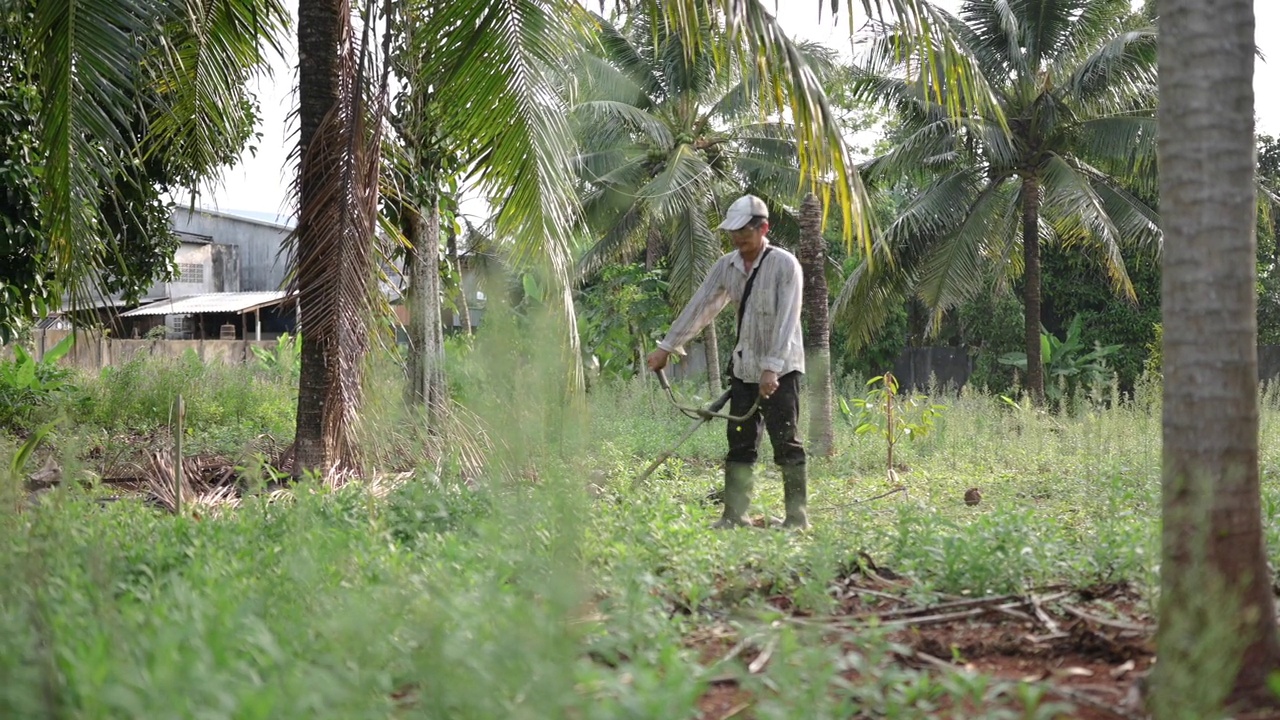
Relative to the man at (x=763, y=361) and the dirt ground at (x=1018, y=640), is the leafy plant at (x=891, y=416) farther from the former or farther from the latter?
the dirt ground at (x=1018, y=640)

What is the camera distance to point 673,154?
69.1 feet

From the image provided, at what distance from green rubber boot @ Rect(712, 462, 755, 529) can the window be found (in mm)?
30865

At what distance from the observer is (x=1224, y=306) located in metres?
2.83

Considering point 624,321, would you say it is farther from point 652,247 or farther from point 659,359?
point 659,359

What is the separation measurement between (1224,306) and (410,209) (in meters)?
6.72

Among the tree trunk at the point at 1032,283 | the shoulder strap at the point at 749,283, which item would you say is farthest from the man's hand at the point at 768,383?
the tree trunk at the point at 1032,283

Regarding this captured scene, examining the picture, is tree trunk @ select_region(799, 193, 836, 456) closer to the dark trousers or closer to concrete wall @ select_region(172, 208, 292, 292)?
the dark trousers

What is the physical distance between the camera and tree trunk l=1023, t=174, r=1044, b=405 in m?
17.9

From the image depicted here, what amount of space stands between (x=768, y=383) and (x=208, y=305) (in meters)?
27.0

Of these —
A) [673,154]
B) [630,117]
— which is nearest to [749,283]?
[630,117]

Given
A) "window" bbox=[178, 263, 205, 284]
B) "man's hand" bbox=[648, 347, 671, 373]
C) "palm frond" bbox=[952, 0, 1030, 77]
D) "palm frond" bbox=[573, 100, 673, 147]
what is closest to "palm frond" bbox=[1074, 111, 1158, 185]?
"palm frond" bbox=[952, 0, 1030, 77]

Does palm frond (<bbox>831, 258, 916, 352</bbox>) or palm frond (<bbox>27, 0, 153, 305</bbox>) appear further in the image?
palm frond (<bbox>831, 258, 916, 352</bbox>)

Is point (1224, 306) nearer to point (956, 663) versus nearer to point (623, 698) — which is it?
point (956, 663)

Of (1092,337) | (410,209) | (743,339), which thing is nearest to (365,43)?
(410,209)
